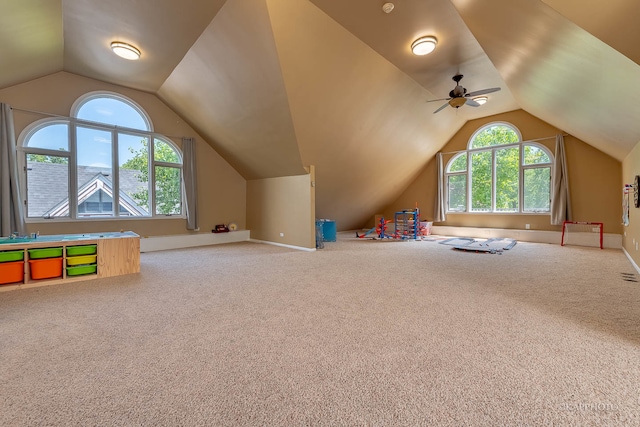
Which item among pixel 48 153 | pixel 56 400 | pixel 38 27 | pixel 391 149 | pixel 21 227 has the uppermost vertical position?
pixel 38 27

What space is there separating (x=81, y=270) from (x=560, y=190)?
1038 cm

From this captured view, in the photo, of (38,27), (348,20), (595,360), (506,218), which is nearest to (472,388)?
(595,360)

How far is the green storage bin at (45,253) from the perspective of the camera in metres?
3.74

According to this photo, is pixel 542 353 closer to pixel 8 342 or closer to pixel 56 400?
pixel 56 400

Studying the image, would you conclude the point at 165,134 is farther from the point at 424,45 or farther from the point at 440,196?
the point at 440,196

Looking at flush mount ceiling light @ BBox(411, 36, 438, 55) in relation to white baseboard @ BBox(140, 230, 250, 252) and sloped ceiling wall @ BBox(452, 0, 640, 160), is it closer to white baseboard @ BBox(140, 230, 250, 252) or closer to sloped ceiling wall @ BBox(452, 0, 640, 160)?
sloped ceiling wall @ BBox(452, 0, 640, 160)

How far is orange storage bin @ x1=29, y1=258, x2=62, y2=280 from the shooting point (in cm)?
372

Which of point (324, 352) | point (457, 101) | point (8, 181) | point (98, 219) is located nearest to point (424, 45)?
point (457, 101)

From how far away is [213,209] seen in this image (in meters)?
7.62

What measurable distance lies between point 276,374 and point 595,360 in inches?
86.0

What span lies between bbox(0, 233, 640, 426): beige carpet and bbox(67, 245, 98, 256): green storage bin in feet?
1.88

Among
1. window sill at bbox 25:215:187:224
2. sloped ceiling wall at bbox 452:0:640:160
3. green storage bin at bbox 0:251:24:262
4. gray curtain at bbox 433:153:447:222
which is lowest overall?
green storage bin at bbox 0:251:24:262

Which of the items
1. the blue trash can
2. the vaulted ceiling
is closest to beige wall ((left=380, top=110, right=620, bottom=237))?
the vaulted ceiling

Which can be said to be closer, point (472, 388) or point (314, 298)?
point (472, 388)
